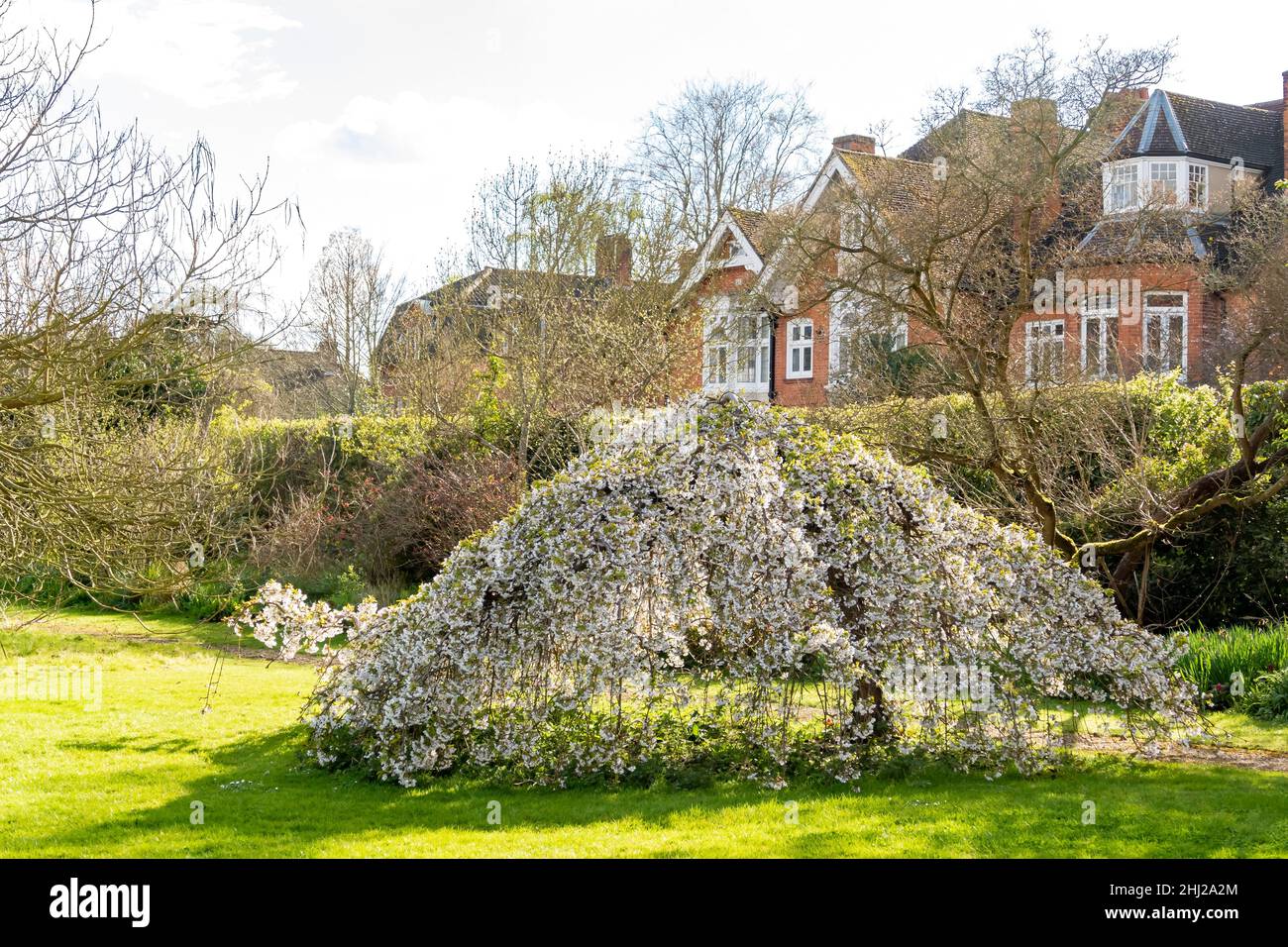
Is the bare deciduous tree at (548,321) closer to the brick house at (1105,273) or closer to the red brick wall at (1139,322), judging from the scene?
the brick house at (1105,273)

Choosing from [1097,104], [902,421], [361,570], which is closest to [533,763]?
[902,421]

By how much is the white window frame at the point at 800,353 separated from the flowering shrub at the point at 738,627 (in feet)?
63.3

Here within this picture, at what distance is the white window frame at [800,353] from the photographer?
26.7 metres

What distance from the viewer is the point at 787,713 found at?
7.09m

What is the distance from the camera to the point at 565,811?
21.3 ft

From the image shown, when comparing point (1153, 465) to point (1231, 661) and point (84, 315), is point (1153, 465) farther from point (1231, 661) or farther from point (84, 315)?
point (84, 315)

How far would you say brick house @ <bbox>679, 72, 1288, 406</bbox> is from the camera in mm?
10312

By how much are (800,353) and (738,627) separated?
20.8m

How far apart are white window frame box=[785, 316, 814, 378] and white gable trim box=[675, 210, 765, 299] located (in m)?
2.08

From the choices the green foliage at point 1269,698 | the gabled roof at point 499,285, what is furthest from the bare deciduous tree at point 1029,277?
the gabled roof at point 499,285

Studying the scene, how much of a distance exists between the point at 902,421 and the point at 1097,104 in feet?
11.7

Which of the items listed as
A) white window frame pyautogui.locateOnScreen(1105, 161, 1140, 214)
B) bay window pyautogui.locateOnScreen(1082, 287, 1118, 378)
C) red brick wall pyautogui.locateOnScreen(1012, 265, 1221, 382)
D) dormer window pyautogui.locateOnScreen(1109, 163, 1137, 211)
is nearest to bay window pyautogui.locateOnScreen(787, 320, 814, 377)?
red brick wall pyautogui.locateOnScreen(1012, 265, 1221, 382)

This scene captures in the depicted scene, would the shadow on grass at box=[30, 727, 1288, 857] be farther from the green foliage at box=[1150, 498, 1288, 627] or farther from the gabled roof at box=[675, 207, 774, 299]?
the gabled roof at box=[675, 207, 774, 299]

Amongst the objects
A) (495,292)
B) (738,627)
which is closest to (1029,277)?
(738,627)
